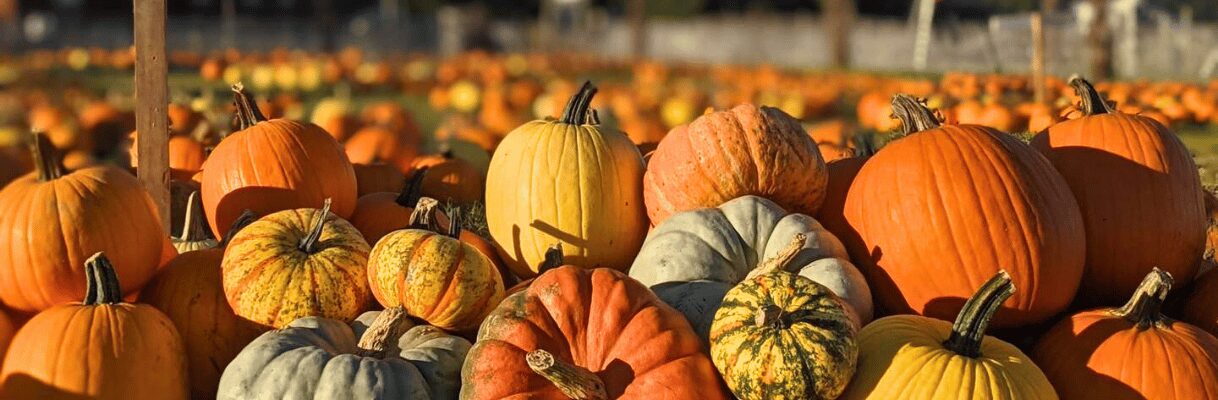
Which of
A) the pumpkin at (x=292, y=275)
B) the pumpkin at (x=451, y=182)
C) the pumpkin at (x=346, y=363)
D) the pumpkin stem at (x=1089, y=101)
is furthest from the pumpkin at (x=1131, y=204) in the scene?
the pumpkin at (x=451, y=182)

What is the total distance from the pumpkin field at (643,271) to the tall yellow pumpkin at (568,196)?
0.04 ft

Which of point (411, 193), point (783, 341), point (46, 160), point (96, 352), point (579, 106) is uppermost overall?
point (579, 106)

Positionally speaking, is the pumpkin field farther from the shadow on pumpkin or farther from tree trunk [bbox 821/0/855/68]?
tree trunk [bbox 821/0/855/68]

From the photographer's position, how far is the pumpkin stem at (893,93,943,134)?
3.88 metres

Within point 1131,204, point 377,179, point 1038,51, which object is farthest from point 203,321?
point 1038,51

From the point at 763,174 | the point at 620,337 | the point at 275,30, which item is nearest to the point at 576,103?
the point at 763,174

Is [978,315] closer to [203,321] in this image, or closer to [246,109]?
[203,321]

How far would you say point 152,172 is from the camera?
4414mm

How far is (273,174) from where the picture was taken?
14.8 ft

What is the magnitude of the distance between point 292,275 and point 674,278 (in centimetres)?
124

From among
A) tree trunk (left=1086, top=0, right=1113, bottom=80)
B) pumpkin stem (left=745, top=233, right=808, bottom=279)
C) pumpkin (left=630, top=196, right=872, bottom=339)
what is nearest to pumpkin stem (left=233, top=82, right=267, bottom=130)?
→ pumpkin (left=630, top=196, right=872, bottom=339)

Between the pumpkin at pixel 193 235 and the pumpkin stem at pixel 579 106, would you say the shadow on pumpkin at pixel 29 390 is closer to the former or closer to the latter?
the pumpkin at pixel 193 235

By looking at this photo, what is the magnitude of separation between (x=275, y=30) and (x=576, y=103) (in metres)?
42.4

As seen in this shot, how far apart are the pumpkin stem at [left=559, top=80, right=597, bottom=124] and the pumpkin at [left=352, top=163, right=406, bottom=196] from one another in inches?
58.1
